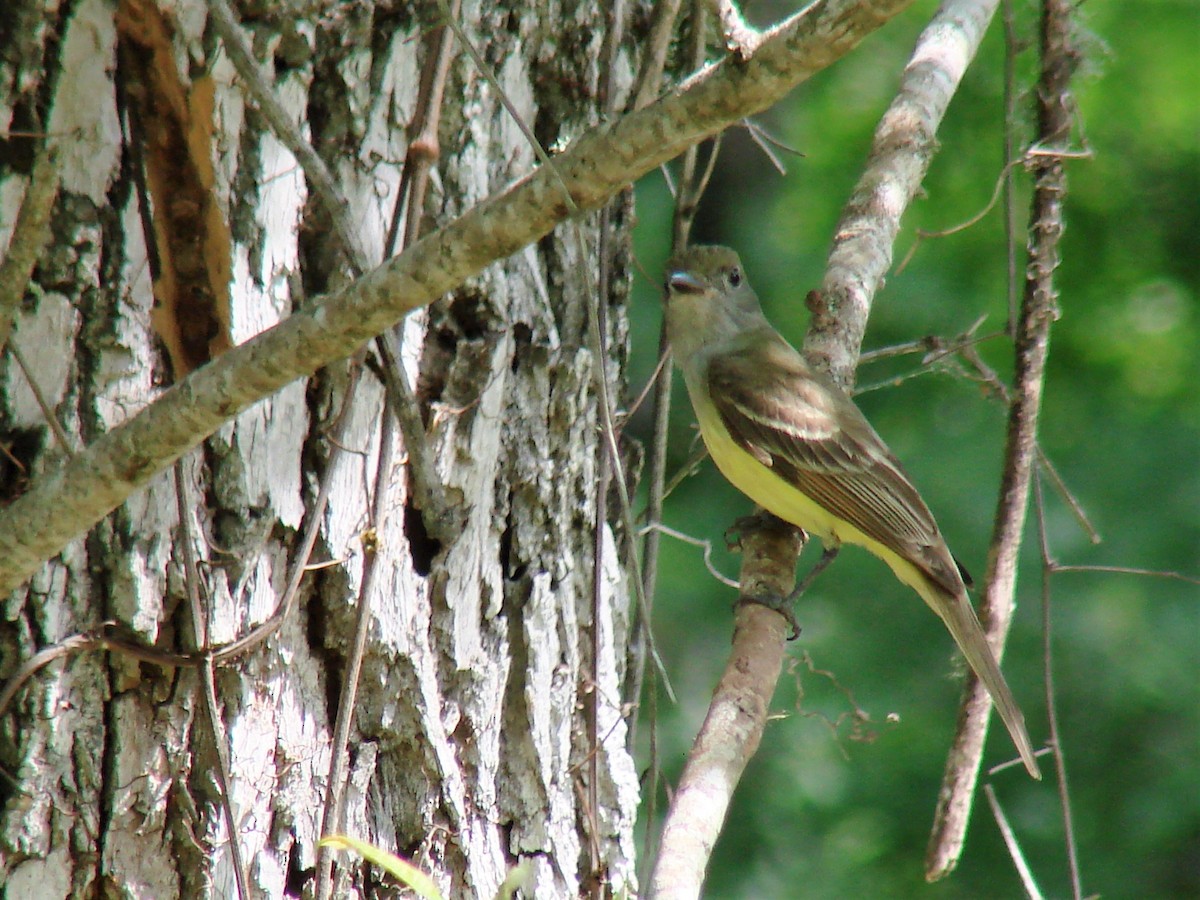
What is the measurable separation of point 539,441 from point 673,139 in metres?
1.26

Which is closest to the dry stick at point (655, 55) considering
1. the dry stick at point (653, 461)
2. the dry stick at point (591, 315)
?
the dry stick at point (653, 461)

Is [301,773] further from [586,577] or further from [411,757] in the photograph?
[586,577]

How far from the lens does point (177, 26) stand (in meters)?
2.25

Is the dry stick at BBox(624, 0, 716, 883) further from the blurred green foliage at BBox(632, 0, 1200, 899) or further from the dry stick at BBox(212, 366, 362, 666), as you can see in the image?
the blurred green foliage at BBox(632, 0, 1200, 899)

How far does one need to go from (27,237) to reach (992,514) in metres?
4.95

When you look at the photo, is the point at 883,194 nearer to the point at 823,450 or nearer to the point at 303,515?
the point at 823,450

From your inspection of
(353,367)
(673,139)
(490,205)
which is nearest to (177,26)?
(353,367)

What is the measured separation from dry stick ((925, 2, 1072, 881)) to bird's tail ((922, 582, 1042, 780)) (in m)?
0.05

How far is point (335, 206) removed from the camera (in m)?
2.25

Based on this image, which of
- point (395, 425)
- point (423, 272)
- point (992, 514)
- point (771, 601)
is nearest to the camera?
point (423, 272)

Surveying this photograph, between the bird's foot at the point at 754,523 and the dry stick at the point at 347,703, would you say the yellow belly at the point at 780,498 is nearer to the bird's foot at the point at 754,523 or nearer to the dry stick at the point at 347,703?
the bird's foot at the point at 754,523

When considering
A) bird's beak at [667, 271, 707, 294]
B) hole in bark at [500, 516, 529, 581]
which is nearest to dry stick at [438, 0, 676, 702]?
hole in bark at [500, 516, 529, 581]

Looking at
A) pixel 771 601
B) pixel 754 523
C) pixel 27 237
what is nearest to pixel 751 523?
pixel 754 523

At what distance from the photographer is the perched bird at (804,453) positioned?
417cm
